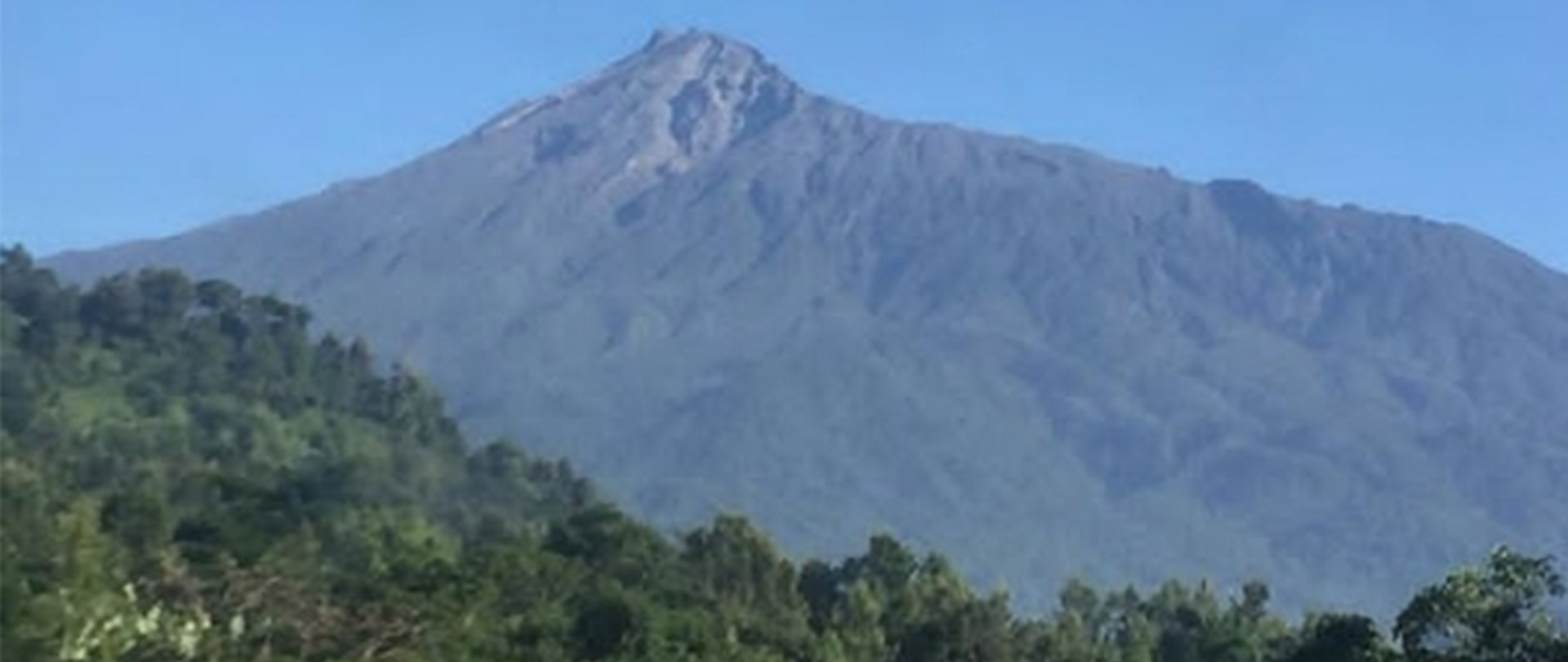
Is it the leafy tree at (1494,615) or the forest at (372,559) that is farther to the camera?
the forest at (372,559)

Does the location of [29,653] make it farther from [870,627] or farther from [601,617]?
[870,627]

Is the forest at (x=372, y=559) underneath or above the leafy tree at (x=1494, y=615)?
above

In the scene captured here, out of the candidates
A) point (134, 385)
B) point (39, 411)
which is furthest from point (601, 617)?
point (134, 385)

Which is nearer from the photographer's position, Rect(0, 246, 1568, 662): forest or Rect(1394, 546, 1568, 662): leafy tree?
Rect(1394, 546, 1568, 662): leafy tree

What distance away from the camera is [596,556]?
55.2 metres

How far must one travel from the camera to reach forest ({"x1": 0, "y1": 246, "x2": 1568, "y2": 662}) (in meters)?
30.7

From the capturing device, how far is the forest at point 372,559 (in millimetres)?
30703

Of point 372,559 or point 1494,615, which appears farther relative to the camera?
point 372,559

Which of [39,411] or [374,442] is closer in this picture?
[39,411]

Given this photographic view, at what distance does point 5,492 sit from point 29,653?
685 inches

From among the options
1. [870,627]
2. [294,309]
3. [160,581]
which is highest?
[294,309]

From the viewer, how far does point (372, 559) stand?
53.7 m

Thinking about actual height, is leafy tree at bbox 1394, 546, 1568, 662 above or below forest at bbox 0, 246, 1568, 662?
below

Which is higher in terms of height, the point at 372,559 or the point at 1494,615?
the point at 372,559
